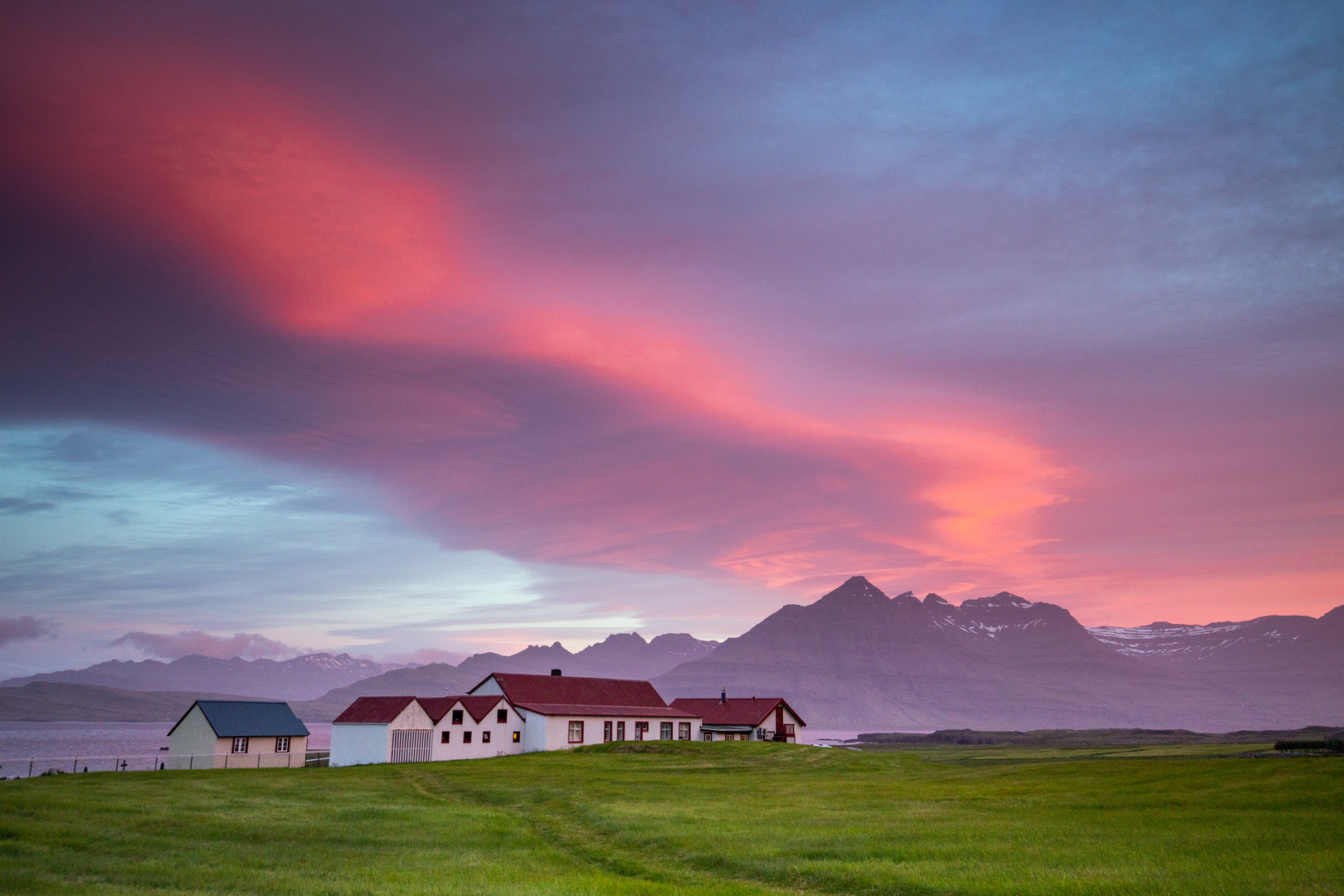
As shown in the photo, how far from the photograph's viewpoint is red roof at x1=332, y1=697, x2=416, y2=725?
246 ft

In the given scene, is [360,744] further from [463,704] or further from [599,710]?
[599,710]

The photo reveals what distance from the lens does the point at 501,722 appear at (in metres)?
84.2

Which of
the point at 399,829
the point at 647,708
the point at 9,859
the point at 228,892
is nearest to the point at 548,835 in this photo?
the point at 399,829

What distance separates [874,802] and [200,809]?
2900 centimetres

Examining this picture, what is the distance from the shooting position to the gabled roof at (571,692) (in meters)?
89.6

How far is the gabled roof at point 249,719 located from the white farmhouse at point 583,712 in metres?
18.8

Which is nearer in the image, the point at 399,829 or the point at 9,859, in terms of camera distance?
the point at 9,859

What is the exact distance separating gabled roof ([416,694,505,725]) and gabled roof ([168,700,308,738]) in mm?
10356

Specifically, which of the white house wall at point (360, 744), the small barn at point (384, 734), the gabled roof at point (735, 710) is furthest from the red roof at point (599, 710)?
the white house wall at point (360, 744)

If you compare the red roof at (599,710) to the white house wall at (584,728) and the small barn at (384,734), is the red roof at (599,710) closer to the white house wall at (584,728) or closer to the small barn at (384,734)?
the white house wall at (584,728)

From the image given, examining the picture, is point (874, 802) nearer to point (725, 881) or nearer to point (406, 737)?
point (725, 881)

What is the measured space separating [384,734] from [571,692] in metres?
23.7

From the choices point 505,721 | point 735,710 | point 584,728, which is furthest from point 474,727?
point 735,710

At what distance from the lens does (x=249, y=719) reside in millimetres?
71438
